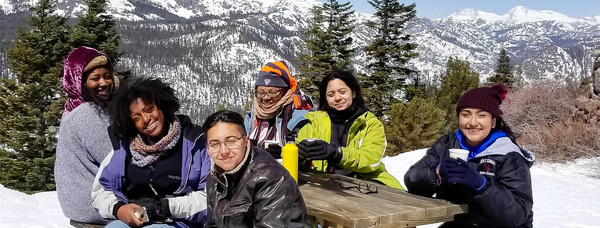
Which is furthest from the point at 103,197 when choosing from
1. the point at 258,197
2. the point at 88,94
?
the point at 258,197

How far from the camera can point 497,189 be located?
2262 millimetres

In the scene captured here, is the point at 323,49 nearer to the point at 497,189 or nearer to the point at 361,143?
the point at 361,143

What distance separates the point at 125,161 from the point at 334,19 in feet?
91.6

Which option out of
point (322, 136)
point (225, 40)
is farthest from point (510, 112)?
point (225, 40)

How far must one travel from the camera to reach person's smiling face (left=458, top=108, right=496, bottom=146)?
98.4 inches

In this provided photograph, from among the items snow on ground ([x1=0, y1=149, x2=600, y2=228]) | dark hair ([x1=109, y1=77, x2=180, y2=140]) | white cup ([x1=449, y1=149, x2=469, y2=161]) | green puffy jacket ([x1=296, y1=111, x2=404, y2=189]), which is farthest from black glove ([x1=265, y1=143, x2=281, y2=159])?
snow on ground ([x1=0, y1=149, x2=600, y2=228])

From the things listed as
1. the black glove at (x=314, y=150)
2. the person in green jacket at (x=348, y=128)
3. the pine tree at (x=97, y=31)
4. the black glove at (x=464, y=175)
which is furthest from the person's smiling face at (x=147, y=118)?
the pine tree at (x=97, y=31)

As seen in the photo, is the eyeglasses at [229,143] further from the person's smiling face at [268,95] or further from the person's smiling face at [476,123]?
the person's smiling face at [268,95]

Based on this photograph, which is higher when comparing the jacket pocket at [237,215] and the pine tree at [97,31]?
the pine tree at [97,31]

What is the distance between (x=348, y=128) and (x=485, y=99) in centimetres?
122

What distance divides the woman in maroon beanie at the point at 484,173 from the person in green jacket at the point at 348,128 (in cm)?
62

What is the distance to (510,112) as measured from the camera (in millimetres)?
13359

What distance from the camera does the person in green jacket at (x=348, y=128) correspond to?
3.32m

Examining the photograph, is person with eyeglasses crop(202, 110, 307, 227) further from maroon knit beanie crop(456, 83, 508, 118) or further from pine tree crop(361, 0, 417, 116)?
pine tree crop(361, 0, 417, 116)
